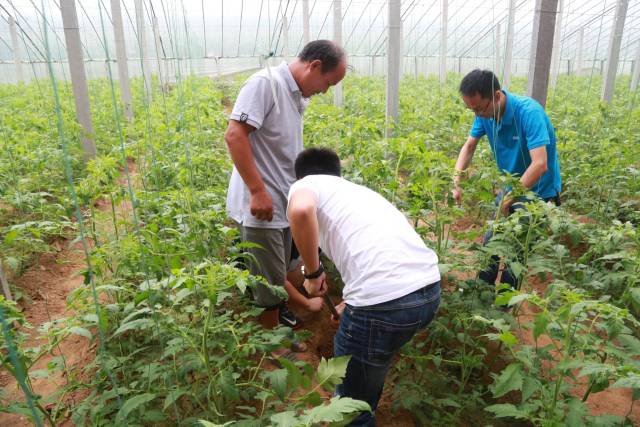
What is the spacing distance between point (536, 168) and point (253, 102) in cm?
167

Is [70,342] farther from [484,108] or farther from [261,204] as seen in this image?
[484,108]

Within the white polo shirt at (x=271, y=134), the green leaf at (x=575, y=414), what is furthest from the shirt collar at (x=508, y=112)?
the green leaf at (x=575, y=414)

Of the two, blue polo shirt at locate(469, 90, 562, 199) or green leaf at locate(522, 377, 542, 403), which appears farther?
blue polo shirt at locate(469, 90, 562, 199)

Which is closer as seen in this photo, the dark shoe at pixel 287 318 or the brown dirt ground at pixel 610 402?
the brown dirt ground at pixel 610 402

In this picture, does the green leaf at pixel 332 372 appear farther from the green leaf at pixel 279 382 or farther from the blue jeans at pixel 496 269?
the blue jeans at pixel 496 269

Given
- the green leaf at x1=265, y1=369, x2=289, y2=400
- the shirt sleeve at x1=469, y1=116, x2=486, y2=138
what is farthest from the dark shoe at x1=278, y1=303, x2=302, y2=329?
the shirt sleeve at x1=469, y1=116, x2=486, y2=138

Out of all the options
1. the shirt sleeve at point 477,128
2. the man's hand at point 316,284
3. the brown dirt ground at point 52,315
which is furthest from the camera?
the shirt sleeve at point 477,128

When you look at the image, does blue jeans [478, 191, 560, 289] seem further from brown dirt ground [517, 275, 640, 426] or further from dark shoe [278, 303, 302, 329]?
dark shoe [278, 303, 302, 329]

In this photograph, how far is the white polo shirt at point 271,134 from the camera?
2395 mm

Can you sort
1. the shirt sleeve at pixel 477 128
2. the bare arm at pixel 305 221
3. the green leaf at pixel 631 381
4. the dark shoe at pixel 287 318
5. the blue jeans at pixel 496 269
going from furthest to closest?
the shirt sleeve at pixel 477 128
the dark shoe at pixel 287 318
the blue jeans at pixel 496 269
the bare arm at pixel 305 221
the green leaf at pixel 631 381

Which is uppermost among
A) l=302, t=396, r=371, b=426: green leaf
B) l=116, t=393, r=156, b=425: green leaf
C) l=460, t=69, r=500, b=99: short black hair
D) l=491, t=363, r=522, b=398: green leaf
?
l=460, t=69, r=500, b=99: short black hair

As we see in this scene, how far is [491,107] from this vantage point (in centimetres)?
288

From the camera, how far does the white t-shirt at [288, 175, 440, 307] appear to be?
5.71 ft

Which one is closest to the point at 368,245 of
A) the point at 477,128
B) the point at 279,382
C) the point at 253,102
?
the point at 279,382
